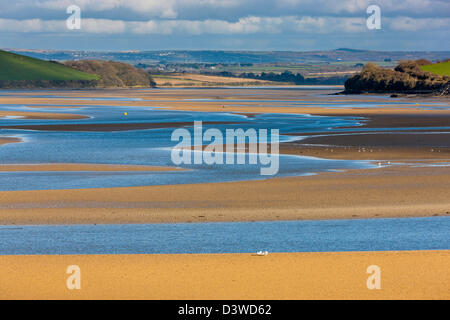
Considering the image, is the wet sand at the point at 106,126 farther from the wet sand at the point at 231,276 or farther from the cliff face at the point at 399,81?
the cliff face at the point at 399,81

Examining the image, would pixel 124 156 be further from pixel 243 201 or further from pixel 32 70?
pixel 32 70

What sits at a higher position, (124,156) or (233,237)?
(233,237)

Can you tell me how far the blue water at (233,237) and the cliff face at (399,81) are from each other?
8589 cm

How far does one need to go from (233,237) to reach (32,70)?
17436 centimetres

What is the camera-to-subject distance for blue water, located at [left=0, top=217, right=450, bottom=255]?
38.0 ft

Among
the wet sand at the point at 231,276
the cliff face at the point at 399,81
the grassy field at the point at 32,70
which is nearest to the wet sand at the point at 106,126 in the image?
the wet sand at the point at 231,276

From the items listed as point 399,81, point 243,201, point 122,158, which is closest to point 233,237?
point 243,201

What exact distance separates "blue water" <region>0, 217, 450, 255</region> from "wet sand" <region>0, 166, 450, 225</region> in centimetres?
61

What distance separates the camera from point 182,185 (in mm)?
18281

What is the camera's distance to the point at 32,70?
180 m

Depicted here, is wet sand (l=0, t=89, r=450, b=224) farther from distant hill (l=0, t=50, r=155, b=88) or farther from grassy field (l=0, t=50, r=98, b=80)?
grassy field (l=0, t=50, r=98, b=80)

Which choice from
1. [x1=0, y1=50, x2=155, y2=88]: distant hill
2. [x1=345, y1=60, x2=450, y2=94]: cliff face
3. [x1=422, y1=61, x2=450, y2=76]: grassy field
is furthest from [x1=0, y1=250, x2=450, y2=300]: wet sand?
[x1=0, y1=50, x2=155, y2=88]: distant hill
